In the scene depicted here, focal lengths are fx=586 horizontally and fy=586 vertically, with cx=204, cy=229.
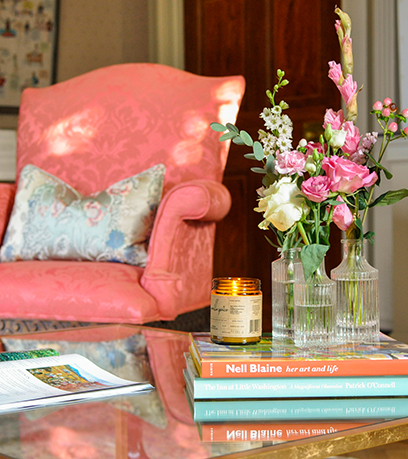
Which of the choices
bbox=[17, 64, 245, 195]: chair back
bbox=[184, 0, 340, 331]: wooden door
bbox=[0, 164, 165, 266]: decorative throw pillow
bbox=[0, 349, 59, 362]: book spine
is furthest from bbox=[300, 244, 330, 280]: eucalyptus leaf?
bbox=[184, 0, 340, 331]: wooden door

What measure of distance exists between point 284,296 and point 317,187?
0.19 m

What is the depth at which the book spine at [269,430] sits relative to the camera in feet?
1.99

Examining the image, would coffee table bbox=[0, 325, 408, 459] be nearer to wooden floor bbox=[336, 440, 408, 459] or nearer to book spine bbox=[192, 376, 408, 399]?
book spine bbox=[192, 376, 408, 399]

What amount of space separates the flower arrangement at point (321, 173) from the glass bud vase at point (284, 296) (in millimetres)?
22

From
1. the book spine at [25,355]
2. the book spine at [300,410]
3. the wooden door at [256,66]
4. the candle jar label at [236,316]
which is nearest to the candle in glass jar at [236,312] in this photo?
the candle jar label at [236,316]

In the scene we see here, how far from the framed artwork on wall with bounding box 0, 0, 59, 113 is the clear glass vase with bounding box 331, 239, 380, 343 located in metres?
3.15

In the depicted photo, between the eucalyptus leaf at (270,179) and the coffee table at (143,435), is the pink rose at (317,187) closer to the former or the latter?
the eucalyptus leaf at (270,179)

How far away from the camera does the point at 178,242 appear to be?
5.71 feet

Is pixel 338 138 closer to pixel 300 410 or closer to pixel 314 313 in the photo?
pixel 314 313

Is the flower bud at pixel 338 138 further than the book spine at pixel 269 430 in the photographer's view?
Yes

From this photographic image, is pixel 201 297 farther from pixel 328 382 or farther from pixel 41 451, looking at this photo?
pixel 41 451

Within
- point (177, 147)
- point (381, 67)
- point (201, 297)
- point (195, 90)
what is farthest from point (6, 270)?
point (381, 67)

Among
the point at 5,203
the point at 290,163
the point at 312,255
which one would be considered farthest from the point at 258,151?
the point at 5,203

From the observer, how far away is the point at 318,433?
61cm
